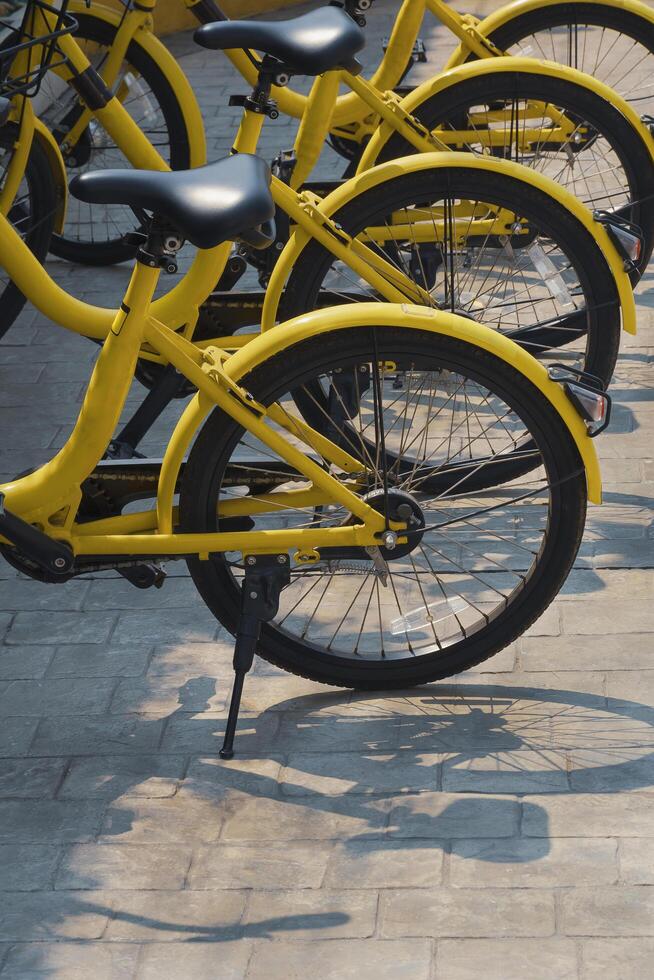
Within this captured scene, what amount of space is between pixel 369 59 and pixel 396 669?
585 cm

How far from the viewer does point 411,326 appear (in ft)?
11.6

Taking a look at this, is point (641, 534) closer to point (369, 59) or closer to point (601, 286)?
point (601, 286)

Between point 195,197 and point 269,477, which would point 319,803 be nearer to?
point 269,477

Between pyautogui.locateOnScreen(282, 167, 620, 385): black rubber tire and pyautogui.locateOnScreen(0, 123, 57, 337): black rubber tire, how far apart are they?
1297 mm

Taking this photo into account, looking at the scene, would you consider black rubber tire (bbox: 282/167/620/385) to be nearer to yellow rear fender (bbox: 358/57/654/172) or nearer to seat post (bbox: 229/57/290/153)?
seat post (bbox: 229/57/290/153)

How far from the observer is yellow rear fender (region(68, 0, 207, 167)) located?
5.96 m

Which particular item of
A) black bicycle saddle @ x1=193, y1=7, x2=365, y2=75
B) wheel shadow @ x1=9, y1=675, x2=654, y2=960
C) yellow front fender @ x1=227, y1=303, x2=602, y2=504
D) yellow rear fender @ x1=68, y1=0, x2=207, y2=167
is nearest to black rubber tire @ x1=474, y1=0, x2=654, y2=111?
yellow rear fender @ x1=68, y1=0, x2=207, y2=167

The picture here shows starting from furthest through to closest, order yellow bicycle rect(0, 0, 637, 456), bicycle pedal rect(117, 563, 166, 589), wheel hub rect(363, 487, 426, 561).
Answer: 1. yellow bicycle rect(0, 0, 637, 456)
2. bicycle pedal rect(117, 563, 166, 589)
3. wheel hub rect(363, 487, 426, 561)

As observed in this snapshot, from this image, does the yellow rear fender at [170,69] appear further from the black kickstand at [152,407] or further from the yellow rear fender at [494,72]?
the black kickstand at [152,407]

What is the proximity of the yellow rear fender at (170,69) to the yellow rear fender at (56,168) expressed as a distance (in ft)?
2.47

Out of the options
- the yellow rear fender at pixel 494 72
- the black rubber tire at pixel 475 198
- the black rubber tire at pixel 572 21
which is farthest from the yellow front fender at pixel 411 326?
the black rubber tire at pixel 572 21

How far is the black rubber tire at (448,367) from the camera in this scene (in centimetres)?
354

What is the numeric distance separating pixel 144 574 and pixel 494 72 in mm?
2229

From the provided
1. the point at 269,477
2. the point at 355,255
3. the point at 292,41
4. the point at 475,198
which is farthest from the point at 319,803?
the point at 292,41
